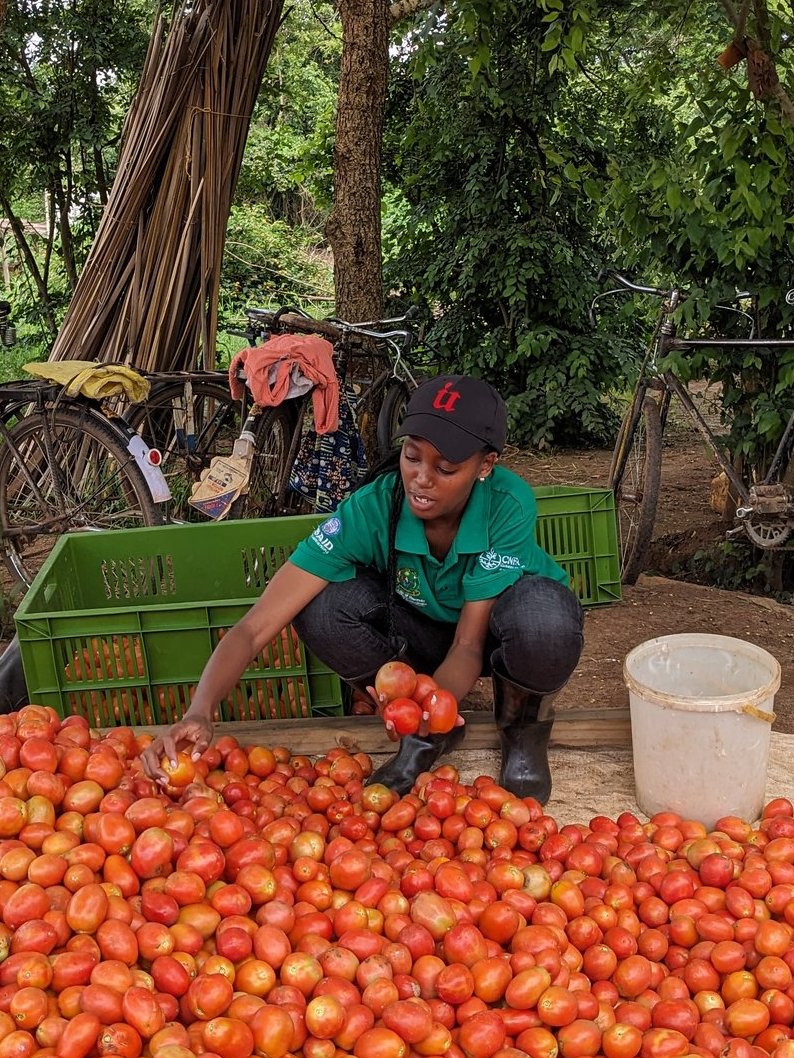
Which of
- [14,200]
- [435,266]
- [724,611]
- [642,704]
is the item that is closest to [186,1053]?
[642,704]

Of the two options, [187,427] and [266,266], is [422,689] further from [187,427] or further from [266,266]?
[266,266]

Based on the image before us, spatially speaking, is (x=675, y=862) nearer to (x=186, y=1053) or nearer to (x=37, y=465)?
(x=186, y=1053)

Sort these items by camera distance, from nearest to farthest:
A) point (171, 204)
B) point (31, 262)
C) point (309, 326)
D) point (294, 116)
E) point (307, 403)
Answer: point (307, 403) → point (309, 326) → point (171, 204) → point (31, 262) → point (294, 116)

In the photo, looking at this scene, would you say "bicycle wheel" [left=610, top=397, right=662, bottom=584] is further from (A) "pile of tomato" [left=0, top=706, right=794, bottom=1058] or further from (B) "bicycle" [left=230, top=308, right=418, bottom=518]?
(A) "pile of tomato" [left=0, top=706, right=794, bottom=1058]

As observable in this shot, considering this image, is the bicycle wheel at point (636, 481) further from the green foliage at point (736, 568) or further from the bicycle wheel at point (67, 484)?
the bicycle wheel at point (67, 484)

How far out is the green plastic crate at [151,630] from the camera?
2.63 m

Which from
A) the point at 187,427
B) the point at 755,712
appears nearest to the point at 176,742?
the point at 755,712

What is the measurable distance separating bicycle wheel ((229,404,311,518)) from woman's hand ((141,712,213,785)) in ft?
8.40

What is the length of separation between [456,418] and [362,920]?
1035 mm

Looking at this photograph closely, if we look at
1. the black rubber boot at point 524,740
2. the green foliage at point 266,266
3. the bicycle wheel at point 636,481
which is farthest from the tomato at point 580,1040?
the green foliage at point 266,266

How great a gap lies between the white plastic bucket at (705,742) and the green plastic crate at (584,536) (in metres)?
1.23

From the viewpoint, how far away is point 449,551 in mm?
2439

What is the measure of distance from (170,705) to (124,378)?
2.08m

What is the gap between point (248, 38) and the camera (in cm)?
527
